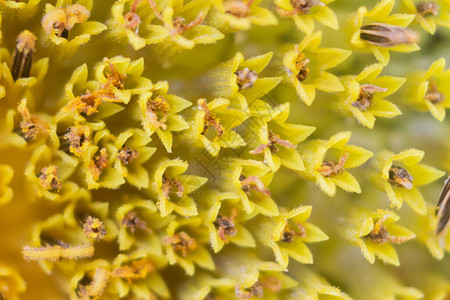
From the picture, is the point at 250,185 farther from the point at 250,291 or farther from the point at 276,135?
the point at 250,291

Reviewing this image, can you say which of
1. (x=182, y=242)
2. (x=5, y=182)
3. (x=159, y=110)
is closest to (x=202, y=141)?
(x=159, y=110)

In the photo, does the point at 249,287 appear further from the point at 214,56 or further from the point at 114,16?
the point at 114,16

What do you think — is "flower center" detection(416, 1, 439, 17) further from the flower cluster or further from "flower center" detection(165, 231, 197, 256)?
"flower center" detection(165, 231, 197, 256)

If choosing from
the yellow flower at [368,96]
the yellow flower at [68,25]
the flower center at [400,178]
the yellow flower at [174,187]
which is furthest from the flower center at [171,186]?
the flower center at [400,178]

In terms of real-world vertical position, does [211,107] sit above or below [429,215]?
above

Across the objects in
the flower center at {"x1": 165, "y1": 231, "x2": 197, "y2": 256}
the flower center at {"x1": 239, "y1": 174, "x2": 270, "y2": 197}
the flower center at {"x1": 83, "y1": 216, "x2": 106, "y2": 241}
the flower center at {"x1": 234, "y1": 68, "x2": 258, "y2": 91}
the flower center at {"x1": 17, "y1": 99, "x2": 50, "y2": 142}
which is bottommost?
the flower center at {"x1": 165, "y1": 231, "x2": 197, "y2": 256}

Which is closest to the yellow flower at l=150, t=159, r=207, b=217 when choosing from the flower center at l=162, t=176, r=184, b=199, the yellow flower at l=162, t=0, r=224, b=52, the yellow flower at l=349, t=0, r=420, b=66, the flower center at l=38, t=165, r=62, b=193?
the flower center at l=162, t=176, r=184, b=199

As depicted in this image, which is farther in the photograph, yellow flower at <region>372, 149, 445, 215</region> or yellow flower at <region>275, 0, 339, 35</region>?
yellow flower at <region>372, 149, 445, 215</region>

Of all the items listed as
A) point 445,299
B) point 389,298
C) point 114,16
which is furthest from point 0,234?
point 445,299
